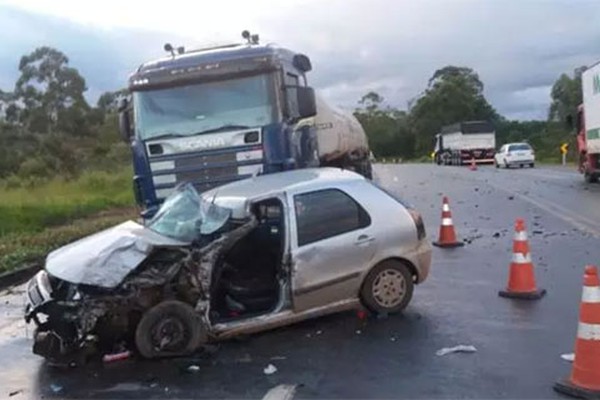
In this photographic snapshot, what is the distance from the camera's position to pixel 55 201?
24484 mm

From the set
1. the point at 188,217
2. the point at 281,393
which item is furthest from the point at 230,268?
the point at 281,393

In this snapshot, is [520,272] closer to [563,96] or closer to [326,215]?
[326,215]

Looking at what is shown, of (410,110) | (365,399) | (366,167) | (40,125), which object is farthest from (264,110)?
(410,110)

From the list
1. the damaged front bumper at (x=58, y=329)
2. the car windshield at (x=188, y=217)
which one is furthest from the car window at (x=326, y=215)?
the damaged front bumper at (x=58, y=329)

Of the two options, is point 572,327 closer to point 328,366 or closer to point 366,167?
point 328,366

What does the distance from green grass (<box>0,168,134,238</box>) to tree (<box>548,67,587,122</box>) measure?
2077 inches

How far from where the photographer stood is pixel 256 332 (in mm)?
7859

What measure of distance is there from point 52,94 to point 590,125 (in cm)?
5031

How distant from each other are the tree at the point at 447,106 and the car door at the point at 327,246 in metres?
99.8

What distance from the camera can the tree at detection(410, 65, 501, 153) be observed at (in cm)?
10612

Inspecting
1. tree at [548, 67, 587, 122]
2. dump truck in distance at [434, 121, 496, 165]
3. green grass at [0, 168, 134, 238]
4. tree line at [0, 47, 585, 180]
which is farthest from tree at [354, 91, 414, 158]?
green grass at [0, 168, 134, 238]

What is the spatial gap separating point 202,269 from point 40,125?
2422 inches

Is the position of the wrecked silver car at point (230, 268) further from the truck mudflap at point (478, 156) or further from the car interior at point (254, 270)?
the truck mudflap at point (478, 156)

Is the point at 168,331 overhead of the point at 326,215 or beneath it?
beneath
